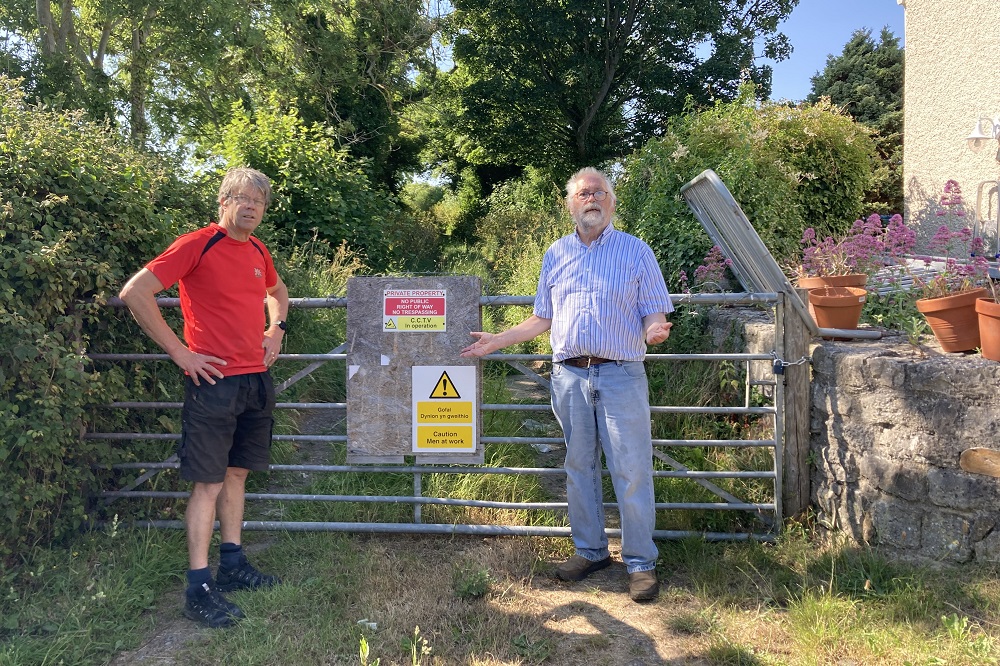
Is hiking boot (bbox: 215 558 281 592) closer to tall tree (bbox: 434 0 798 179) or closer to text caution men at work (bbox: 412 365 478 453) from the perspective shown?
text caution men at work (bbox: 412 365 478 453)

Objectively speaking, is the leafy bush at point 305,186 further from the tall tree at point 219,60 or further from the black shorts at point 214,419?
the black shorts at point 214,419

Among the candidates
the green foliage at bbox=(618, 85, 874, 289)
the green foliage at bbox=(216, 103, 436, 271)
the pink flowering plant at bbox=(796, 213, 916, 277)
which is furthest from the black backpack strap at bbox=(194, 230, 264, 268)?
the green foliage at bbox=(216, 103, 436, 271)

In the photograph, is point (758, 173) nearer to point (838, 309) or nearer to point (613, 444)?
point (838, 309)

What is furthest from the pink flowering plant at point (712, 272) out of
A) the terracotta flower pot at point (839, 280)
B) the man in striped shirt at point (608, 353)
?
the man in striped shirt at point (608, 353)

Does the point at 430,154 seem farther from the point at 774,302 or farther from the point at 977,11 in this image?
the point at 774,302

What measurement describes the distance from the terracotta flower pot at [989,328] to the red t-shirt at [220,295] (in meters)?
3.60

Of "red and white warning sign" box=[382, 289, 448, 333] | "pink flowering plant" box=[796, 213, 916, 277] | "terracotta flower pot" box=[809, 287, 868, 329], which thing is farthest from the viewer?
"pink flowering plant" box=[796, 213, 916, 277]

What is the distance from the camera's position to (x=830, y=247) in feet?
18.4

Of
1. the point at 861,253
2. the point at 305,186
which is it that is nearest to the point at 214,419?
the point at 861,253

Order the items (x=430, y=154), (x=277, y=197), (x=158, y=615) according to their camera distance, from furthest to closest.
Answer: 1. (x=430, y=154)
2. (x=277, y=197)
3. (x=158, y=615)

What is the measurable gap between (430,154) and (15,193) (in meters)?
23.8

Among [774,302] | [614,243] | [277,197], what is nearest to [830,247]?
[774,302]

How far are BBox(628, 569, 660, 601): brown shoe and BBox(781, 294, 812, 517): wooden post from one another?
1106mm

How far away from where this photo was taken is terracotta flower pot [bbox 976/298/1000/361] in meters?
3.54
